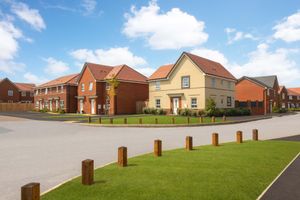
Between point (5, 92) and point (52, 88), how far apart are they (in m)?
23.8

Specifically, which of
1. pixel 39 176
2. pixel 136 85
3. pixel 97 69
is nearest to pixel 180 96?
pixel 136 85

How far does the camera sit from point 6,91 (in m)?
69.9

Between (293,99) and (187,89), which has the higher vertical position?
(187,89)

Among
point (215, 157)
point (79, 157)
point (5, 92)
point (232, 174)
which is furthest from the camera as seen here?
point (5, 92)

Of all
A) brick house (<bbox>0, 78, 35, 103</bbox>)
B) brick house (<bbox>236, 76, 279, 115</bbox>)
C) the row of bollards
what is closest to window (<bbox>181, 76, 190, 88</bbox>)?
brick house (<bbox>236, 76, 279, 115</bbox>)

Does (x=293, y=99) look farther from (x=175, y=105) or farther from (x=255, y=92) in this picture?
(x=175, y=105)

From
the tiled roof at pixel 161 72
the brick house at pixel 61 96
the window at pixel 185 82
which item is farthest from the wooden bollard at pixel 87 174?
the brick house at pixel 61 96

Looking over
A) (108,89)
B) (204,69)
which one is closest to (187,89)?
(204,69)

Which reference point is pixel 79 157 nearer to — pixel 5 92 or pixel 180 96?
pixel 180 96

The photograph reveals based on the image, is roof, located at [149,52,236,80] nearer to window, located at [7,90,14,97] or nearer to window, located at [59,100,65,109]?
window, located at [59,100,65,109]

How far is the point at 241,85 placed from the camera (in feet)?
173

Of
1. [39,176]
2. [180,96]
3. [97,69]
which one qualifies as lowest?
[39,176]

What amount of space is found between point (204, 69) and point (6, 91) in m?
60.9

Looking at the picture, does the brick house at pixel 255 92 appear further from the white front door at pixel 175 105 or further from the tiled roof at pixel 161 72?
the white front door at pixel 175 105
